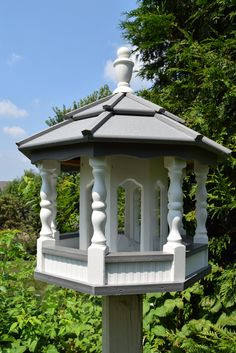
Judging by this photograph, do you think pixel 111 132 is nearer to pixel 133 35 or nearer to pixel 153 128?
pixel 153 128

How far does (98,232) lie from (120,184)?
394 millimetres

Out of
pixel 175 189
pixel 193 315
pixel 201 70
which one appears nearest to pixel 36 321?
pixel 175 189

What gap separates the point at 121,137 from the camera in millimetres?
1775

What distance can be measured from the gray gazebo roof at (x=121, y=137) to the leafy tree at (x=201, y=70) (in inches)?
66.5

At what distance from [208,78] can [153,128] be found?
2.14 m

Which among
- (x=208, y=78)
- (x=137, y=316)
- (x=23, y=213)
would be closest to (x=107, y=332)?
(x=137, y=316)

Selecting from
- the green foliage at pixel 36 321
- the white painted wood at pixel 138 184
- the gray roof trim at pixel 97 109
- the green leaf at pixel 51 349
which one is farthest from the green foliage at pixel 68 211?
the white painted wood at pixel 138 184

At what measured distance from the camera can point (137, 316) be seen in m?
2.37

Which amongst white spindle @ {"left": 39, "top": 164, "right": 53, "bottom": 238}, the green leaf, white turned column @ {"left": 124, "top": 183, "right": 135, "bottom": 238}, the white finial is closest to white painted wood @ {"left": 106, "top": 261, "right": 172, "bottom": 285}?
white spindle @ {"left": 39, "top": 164, "right": 53, "bottom": 238}

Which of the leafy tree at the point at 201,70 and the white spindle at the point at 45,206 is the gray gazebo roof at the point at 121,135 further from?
the leafy tree at the point at 201,70

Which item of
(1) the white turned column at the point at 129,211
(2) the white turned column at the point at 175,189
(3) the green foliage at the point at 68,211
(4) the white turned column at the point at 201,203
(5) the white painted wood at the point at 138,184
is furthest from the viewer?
(3) the green foliage at the point at 68,211

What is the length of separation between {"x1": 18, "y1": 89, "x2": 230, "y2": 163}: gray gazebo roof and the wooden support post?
992mm

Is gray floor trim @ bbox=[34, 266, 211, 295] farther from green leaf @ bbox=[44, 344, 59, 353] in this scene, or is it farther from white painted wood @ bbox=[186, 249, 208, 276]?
green leaf @ bbox=[44, 344, 59, 353]

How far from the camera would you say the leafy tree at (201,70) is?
3.81 meters
